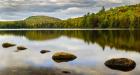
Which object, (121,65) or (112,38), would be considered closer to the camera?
(121,65)

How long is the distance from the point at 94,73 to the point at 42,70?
16.8 feet

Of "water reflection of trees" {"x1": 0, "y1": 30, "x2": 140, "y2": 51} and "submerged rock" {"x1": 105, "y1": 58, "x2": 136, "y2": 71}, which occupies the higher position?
"submerged rock" {"x1": 105, "y1": 58, "x2": 136, "y2": 71}

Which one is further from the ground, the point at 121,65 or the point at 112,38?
the point at 121,65

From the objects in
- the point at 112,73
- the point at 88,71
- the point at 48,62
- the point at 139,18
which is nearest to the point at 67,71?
the point at 88,71

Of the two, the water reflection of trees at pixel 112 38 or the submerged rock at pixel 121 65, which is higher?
the submerged rock at pixel 121 65

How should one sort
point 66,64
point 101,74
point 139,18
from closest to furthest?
point 101,74
point 66,64
point 139,18

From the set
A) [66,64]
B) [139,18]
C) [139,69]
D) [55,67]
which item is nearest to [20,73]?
[55,67]

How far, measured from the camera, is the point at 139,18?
188250mm

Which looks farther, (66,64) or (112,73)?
(66,64)

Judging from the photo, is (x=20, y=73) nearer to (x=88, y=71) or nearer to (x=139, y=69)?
(x=88, y=71)

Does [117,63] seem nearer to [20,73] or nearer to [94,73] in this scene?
[94,73]

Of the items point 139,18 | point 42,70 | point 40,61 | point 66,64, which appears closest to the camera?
point 42,70

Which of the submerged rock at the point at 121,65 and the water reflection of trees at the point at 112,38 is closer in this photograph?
the submerged rock at the point at 121,65

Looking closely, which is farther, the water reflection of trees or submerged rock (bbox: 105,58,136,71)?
the water reflection of trees
